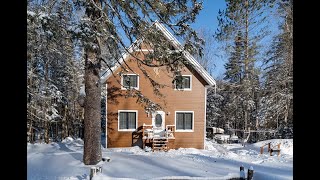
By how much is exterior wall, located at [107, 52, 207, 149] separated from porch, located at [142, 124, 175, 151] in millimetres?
295

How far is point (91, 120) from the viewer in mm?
8539

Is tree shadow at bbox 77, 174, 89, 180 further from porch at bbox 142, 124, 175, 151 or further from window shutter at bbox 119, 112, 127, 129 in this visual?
window shutter at bbox 119, 112, 127, 129

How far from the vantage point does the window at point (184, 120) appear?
15.5 m

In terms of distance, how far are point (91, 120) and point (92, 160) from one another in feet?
4.23

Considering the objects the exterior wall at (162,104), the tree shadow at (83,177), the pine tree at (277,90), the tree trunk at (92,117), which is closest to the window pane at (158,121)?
the exterior wall at (162,104)

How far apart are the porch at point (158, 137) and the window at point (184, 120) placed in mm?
460

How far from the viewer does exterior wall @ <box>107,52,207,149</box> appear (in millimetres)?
15008

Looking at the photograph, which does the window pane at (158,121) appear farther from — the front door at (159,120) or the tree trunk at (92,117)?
the tree trunk at (92,117)

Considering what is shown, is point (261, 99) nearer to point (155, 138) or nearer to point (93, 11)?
point (155, 138)

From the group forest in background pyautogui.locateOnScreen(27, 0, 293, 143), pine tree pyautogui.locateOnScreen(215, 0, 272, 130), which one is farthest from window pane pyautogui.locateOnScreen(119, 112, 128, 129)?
pine tree pyautogui.locateOnScreen(215, 0, 272, 130)

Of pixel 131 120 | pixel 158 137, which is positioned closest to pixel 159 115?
pixel 158 137

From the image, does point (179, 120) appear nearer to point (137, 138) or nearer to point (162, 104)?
point (162, 104)
